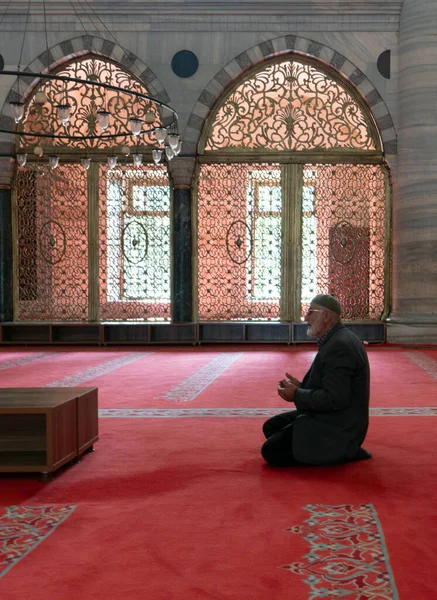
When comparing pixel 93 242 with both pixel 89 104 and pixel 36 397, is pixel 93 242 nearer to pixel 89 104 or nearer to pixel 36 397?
pixel 89 104

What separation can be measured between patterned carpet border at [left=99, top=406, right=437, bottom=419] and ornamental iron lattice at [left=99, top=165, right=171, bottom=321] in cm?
471

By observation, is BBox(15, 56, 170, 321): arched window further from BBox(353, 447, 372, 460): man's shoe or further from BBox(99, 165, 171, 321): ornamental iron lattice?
BBox(353, 447, 372, 460): man's shoe

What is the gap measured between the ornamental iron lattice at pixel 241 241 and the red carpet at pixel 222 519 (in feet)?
15.4

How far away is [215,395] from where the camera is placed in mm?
5273

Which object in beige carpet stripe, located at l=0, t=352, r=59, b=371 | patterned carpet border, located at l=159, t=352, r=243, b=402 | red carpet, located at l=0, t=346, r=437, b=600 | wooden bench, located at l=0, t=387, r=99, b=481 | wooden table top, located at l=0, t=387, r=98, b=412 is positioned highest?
wooden table top, located at l=0, t=387, r=98, b=412

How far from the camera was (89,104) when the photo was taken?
933cm

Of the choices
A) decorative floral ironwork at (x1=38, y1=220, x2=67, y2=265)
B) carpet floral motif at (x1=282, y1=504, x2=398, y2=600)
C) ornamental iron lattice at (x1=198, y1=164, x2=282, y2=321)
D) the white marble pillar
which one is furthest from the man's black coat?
decorative floral ironwork at (x1=38, y1=220, x2=67, y2=265)

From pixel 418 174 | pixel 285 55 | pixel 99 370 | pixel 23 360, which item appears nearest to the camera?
pixel 99 370

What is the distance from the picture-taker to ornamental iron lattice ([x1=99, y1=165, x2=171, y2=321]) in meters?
9.33

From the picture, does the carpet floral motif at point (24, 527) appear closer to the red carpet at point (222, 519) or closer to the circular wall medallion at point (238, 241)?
the red carpet at point (222, 519)

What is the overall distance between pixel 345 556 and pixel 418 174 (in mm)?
7459

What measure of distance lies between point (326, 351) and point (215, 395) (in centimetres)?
214

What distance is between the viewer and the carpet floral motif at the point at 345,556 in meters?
1.97

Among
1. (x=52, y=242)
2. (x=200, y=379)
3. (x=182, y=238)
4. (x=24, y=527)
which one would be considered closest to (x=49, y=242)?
(x=52, y=242)
